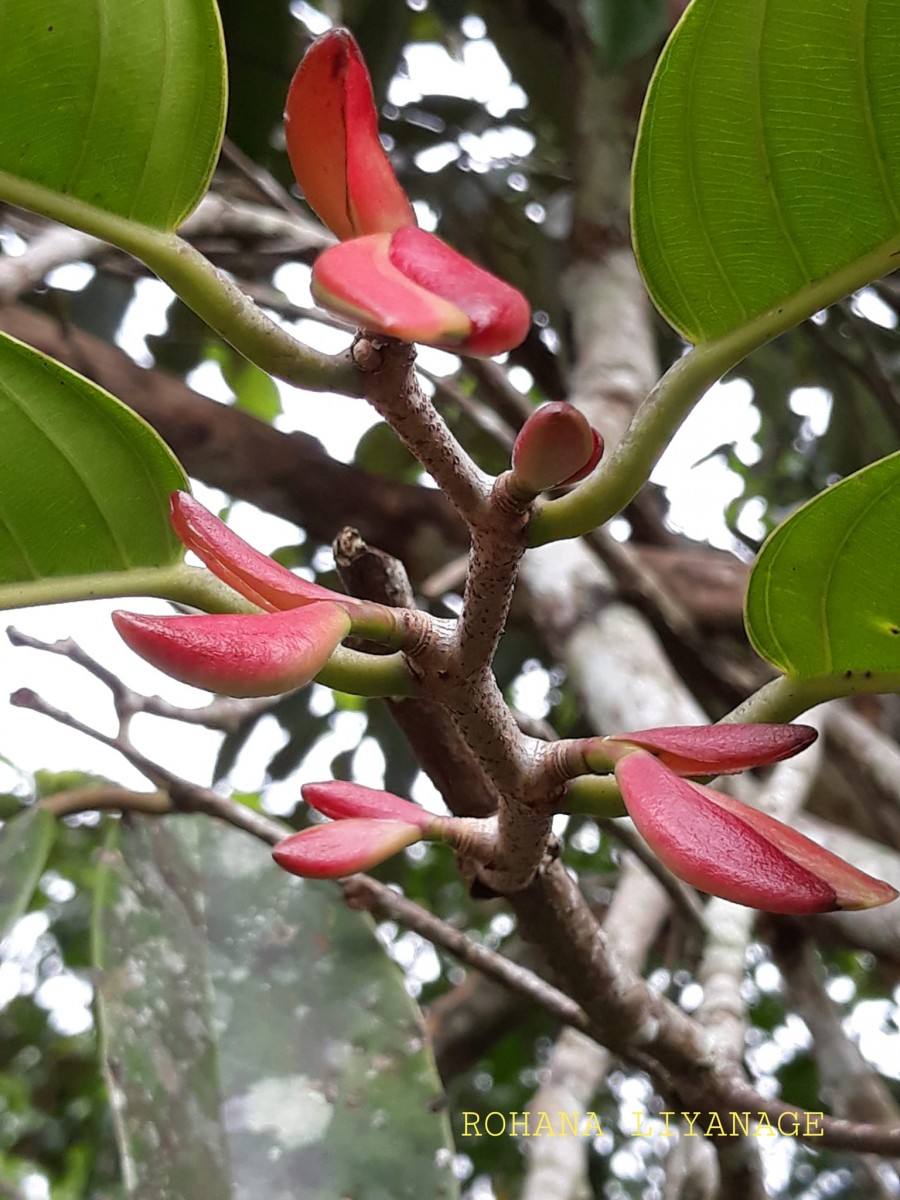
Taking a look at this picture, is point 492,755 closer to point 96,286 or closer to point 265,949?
point 265,949

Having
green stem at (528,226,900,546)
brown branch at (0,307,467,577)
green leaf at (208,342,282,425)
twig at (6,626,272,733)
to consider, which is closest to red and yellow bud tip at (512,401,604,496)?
green stem at (528,226,900,546)

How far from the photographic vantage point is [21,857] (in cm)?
69

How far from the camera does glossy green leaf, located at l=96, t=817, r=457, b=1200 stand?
0.60 meters

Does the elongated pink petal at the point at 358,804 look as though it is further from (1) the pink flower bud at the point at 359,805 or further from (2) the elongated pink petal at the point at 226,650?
(2) the elongated pink petal at the point at 226,650

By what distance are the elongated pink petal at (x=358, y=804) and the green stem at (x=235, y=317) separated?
15 cm

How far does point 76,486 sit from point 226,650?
0.19 metres

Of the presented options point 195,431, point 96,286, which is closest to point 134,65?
point 195,431

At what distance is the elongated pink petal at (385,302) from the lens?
0.67 feet

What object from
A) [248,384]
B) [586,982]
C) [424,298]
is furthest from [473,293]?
[248,384]

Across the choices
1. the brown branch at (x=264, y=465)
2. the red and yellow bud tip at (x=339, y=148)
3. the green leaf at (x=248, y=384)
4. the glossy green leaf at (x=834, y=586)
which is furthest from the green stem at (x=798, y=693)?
the green leaf at (x=248, y=384)

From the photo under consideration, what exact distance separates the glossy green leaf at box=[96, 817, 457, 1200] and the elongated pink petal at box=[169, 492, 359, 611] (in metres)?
0.41

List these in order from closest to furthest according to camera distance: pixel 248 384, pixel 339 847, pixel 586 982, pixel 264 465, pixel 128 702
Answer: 1. pixel 339 847
2. pixel 586 982
3. pixel 128 702
4. pixel 264 465
5. pixel 248 384

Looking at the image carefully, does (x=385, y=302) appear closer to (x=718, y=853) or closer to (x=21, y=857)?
(x=718, y=853)

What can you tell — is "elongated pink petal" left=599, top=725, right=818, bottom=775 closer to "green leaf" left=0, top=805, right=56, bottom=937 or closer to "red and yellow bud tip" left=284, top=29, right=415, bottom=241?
"red and yellow bud tip" left=284, top=29, right=415, bottom=241
